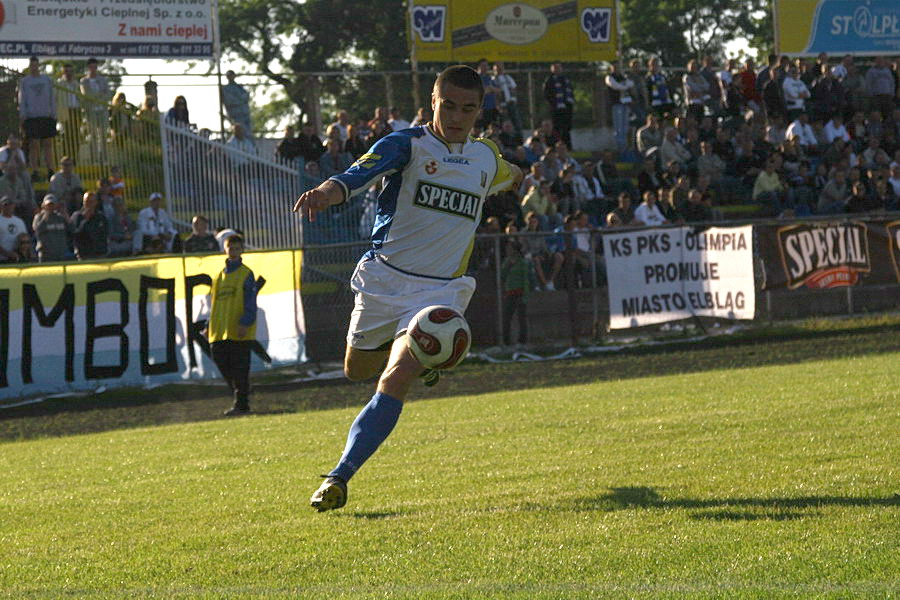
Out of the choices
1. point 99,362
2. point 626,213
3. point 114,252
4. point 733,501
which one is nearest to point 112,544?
point 733,501

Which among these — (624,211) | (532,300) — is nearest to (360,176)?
(532,300)

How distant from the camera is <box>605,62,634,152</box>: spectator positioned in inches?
1057

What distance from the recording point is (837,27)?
32.3 metres

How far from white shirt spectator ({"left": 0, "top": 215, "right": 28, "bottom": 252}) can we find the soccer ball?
13062 millimetres

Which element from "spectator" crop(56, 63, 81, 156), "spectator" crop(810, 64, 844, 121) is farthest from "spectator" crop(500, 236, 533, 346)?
"spectator" crop(810, 64, 844, 121)

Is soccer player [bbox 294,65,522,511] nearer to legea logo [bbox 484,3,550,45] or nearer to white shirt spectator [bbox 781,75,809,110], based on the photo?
legea logo [bbox 484,3,550,45]

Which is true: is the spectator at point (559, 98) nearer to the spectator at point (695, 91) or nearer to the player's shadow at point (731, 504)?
the spectator at point (695, 91)

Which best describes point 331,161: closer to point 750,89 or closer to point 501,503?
point 750,89

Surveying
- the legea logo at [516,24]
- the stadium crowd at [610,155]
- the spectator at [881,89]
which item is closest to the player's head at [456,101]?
the stadium crowd at [610,155]

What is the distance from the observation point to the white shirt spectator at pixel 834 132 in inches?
1112

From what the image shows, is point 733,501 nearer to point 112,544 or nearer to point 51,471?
point 112,544

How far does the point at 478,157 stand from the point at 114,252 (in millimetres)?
13186

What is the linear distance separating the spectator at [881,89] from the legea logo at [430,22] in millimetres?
9856

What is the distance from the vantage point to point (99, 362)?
645 inches
